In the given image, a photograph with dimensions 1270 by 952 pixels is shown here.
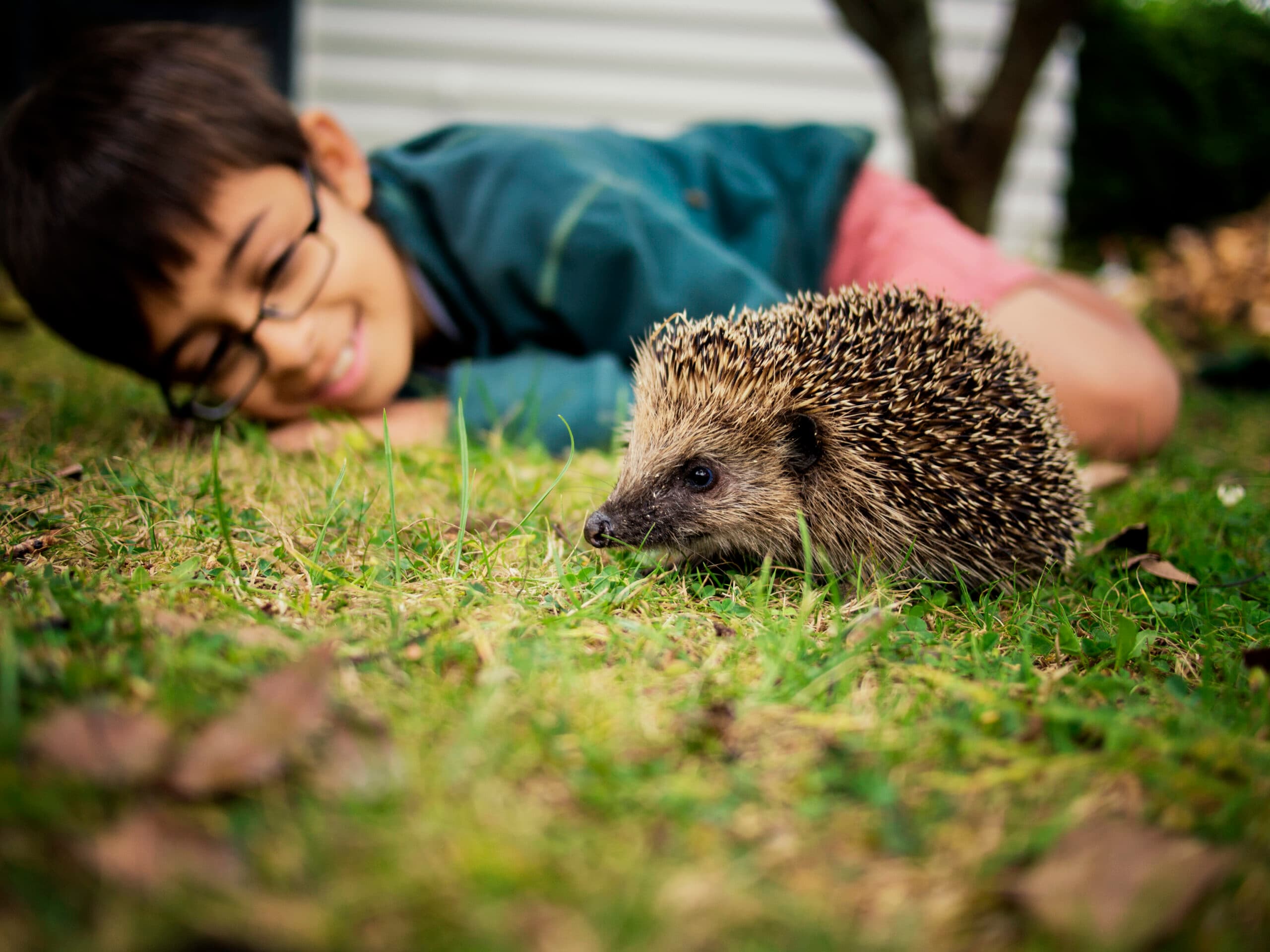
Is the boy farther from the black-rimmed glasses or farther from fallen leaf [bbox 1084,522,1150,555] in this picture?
fallen leaf [bbox 1084,522,1150,555]

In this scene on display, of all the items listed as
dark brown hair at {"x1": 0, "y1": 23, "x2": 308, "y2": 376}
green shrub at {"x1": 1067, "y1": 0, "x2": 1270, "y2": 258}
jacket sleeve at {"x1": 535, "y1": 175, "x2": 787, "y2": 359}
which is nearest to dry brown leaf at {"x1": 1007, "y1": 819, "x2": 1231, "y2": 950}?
jacket sleeve at {"x1": 535, "y1": 175, "x2": 787, "y2": 359}

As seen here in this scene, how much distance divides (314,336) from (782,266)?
7.29 ft

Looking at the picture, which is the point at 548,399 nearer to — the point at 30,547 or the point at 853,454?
the point at 853,454

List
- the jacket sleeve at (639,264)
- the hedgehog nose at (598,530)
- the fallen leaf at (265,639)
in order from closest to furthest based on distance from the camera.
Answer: the fallen leaf at (265,639)
the hedgehog nose at (598,530)
the jacket sleeve at (639,264)

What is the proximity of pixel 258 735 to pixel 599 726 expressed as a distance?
52 centimetres

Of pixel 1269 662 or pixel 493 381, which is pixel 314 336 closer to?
pixel 493 381

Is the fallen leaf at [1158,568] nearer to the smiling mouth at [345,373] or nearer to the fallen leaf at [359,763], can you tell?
the fallen leaf at [359,763]

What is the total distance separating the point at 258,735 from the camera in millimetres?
1137

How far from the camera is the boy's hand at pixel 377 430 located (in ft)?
10.5

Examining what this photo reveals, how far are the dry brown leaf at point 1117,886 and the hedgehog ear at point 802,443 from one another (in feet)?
4.48

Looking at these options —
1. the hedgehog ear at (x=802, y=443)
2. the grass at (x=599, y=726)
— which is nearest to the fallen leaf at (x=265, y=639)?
the grass at (x=599, y=726)

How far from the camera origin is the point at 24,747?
111 centimetres

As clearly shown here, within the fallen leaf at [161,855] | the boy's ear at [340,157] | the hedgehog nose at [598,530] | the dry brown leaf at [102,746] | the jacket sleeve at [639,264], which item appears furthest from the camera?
the boy's ear at [340,157]

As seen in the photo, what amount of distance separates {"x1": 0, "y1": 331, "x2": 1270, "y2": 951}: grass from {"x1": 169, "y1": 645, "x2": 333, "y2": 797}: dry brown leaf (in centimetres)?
4
